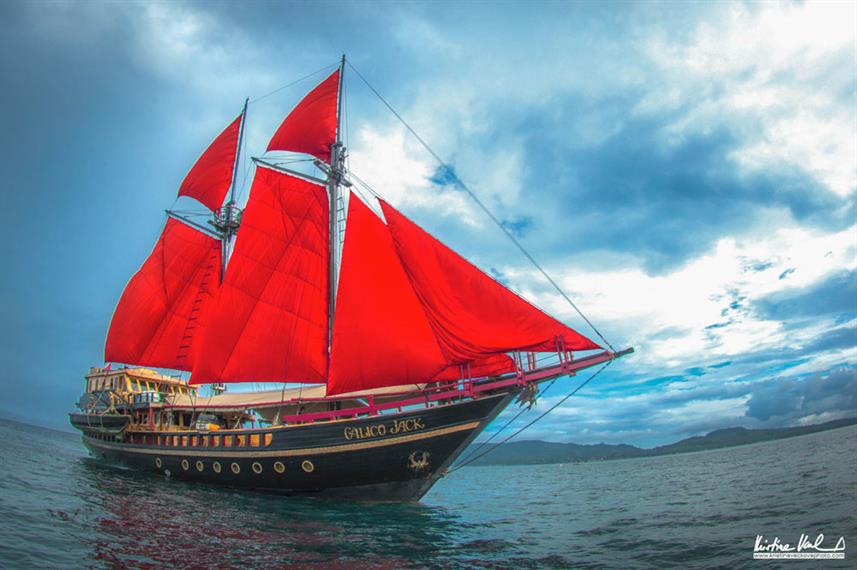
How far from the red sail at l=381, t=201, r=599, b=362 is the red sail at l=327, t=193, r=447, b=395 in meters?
0.56

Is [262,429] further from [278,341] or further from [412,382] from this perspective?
[412,382]

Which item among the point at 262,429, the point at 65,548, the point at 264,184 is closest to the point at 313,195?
the point at 264,184

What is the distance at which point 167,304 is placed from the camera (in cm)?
3275

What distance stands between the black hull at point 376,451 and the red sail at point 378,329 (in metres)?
1.62

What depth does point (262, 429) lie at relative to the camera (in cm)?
1977

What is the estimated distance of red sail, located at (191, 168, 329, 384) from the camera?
893 inches

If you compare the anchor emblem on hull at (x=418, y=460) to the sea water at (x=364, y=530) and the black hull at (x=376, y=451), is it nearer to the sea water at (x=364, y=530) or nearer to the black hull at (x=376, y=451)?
the black hull at (x=376, y=451)

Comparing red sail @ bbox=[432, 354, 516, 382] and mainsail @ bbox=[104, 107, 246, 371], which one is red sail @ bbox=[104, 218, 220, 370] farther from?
red sail @ bbox=[432, 354, 516, 382]

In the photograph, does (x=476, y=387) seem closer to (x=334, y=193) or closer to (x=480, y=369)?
(x=480, y=369)

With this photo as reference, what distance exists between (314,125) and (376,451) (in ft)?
64.9

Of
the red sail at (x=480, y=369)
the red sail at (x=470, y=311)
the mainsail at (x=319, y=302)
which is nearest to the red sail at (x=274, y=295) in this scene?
the mainsail at (x=319, y=302)
